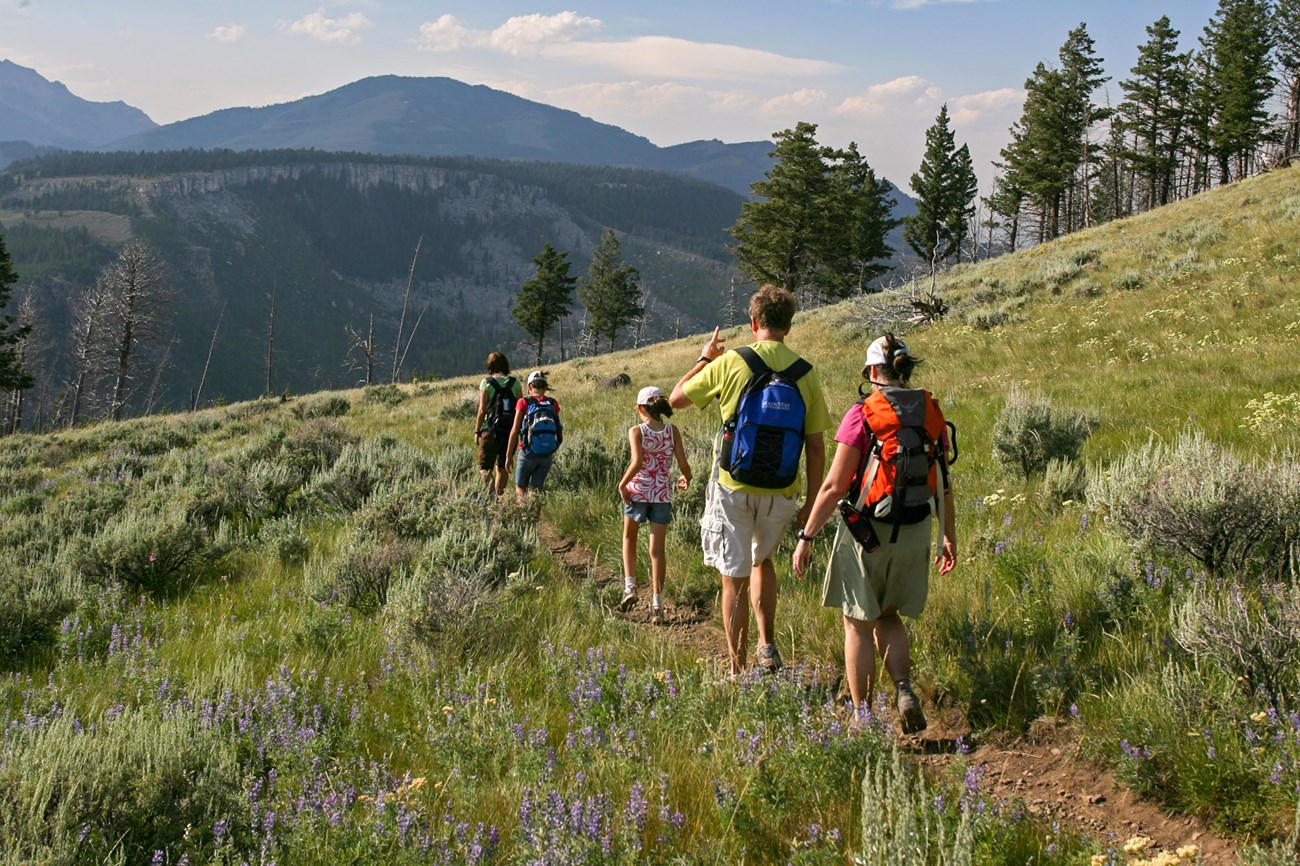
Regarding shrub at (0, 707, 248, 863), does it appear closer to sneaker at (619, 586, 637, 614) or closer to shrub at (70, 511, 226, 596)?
sneaker at (619, 586, 637, 614)

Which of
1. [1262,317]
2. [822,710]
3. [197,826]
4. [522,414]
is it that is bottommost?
[197,826]

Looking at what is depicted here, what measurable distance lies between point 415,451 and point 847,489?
930 cm

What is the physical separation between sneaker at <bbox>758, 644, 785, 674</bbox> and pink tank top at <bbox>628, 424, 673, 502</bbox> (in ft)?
5.94

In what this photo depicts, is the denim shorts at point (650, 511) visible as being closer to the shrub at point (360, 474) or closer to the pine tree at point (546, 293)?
the shrub at point (360, 474)

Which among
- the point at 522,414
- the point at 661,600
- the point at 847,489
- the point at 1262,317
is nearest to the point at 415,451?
the point at 522,414

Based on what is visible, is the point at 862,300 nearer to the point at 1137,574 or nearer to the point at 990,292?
the point at 990,292

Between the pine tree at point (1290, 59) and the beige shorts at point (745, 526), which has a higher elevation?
the pine tree at point (1290, 59)

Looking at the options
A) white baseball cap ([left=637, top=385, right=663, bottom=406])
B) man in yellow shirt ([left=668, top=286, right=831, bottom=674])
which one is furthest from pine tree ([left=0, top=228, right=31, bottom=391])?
man in yellow shirt ([left=668, top=286, right=831, bottom=674])

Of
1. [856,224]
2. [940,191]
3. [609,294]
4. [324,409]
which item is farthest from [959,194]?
[324,409]

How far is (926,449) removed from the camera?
11.8 feet

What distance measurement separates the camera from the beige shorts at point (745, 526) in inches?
169

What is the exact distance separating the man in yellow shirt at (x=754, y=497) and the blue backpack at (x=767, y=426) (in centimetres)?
4

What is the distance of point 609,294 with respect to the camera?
61375 mm

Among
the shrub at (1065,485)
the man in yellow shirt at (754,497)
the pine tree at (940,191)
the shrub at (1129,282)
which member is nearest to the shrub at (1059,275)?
the shrub at (1129,282)
